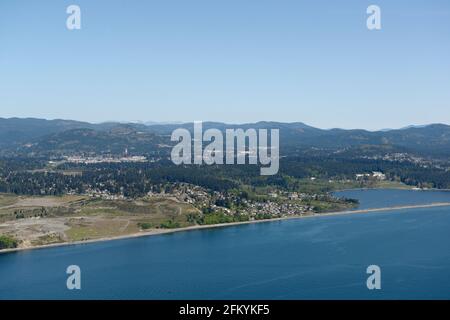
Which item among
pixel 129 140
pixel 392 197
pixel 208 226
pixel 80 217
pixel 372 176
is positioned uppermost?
pixel 129 140

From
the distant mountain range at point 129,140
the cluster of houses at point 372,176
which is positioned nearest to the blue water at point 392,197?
the cluster of houses at point 372,176

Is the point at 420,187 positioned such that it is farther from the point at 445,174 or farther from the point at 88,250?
the point at 88,250

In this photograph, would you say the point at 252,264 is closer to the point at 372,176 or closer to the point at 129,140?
the point at 372,176

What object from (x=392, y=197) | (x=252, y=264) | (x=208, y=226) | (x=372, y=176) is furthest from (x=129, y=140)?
(x=252, y=264)

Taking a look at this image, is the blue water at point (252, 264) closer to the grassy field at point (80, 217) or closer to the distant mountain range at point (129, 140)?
the grassy field at point (80, 217)

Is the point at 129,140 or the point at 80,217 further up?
the point at 129,140

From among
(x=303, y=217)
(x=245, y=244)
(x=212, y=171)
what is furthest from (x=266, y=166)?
(x=245, y=244)

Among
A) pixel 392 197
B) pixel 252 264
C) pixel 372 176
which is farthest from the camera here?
pixel 372 176

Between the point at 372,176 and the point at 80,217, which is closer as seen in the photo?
the point at 80,217
